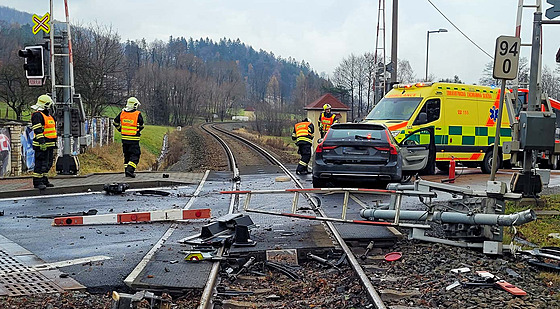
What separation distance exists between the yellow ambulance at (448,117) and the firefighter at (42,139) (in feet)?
28.1

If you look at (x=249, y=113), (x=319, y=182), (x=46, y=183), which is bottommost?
(x=249, y=113)

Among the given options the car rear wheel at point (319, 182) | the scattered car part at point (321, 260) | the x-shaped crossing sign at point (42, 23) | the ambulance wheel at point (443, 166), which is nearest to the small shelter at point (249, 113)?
the ambulance wheel at point (443, 166)

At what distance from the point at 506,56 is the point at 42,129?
30.7ft

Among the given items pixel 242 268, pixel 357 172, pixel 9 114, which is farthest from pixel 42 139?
pixel 9 114

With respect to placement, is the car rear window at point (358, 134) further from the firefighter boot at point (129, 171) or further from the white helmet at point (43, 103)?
the white helmet at point (43, 103)

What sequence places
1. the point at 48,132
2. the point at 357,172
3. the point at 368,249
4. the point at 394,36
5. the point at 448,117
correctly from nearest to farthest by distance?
the point at 368,249 < the point at 357,172 < the point at 48,132 < the point at 448,117 < the point at 394,36

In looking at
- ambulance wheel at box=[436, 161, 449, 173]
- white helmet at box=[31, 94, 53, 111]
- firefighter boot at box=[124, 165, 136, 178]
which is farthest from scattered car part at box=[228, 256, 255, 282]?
ambulance wheel at box=[436, 161, 449, 173]

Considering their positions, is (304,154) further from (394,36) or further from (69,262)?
(69,262)

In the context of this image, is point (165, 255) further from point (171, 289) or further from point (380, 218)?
point (380, 218)

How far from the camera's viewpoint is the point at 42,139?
43.2 ft

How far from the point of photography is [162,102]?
88750 millimetres

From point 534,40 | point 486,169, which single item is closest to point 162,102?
point 486,169

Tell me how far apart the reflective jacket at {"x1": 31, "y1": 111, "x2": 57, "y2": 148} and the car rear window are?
5.95 m

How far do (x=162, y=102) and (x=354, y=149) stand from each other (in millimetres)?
78460
